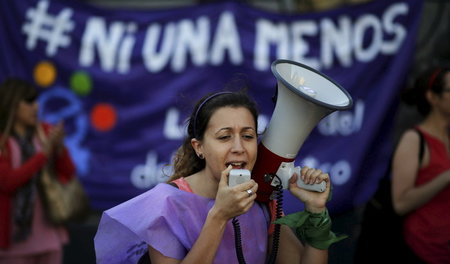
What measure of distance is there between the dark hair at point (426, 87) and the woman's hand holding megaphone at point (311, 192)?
169 cm

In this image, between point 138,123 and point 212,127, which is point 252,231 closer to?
point 212,127

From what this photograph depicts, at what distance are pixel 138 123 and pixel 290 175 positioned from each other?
3.25 m

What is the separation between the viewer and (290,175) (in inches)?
105

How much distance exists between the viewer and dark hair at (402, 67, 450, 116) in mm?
4113

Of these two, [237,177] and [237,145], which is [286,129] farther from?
[237,177]

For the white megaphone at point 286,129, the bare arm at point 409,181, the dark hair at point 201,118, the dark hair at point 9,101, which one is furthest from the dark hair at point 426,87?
the dark hair at point 9,101

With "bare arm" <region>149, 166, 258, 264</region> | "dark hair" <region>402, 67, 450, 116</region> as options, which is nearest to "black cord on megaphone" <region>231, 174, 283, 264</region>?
"bare arm" <region>149, 166, 258, 264</region>

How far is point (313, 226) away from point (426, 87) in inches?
70.5

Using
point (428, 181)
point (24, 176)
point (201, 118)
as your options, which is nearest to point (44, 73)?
point (24, 176)

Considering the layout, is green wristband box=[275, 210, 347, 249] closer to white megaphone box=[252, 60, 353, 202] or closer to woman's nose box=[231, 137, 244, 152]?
white megaphone box=[252, 60, 353, 202]

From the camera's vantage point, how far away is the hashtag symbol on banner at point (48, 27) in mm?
5734

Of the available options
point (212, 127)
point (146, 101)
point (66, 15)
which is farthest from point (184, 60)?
point (212, 127)

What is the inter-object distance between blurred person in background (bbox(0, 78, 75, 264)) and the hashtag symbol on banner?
96 cm

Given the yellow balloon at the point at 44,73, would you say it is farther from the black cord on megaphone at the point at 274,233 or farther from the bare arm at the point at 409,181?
the black cord on megaphone at the point at 274,233
